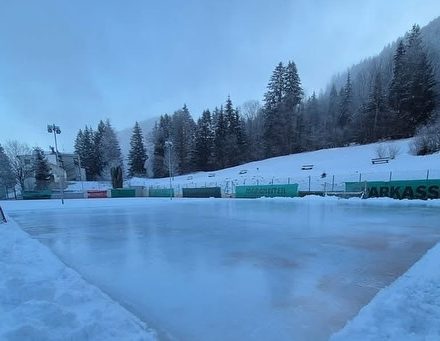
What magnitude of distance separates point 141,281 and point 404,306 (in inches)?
148

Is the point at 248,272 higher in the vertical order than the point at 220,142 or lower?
lower

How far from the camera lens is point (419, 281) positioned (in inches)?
169

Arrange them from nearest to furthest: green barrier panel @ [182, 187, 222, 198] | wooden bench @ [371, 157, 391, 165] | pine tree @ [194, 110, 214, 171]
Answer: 1. wooden bench @ [371, 157, 391, 165]
2. green barrier panel @ [182, 187, 222, 198]
3. pine tree @ [194, 110, 214, 171]

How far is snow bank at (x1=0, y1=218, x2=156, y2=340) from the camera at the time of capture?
298cm

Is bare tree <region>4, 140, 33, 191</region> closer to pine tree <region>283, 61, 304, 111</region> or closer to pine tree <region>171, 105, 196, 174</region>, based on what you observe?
pine tree <region>171, 105, 196, 174</region>

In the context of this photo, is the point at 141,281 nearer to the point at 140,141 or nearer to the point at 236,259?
the point at 236,259

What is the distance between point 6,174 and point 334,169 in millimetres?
53329

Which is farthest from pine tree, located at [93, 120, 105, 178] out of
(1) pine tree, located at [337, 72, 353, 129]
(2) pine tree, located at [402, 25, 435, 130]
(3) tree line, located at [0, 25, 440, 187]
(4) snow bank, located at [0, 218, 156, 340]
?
(4) snow bank, located at [0, 218, 156, 340]

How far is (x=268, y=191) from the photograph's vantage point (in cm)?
2722

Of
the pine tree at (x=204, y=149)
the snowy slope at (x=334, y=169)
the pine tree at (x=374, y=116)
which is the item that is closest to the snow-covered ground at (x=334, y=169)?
the snowy slope at (x=334, y=169)

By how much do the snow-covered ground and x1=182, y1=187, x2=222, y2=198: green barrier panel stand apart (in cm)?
365

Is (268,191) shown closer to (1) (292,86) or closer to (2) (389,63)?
(1) (292,86)

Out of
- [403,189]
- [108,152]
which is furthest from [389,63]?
[108,152]

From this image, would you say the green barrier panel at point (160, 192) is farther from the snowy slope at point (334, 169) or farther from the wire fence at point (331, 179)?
the snowy slope at point (334, 169)
